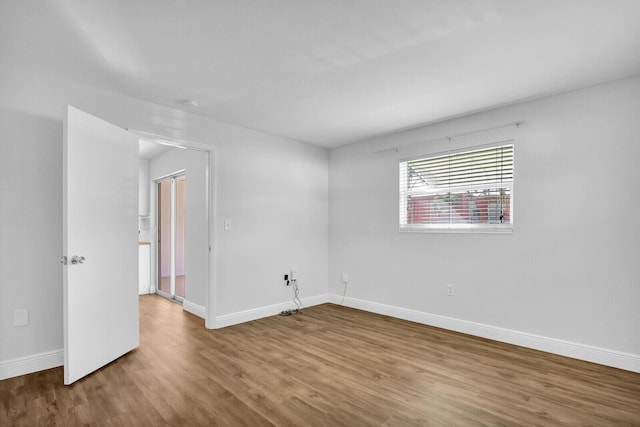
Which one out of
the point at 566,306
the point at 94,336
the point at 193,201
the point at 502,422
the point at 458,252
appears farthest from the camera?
the point at 193,201

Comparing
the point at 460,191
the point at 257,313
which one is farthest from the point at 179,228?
the point at 460,191

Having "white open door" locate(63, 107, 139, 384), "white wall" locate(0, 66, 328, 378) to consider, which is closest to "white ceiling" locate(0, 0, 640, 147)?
"white wall" locate(0, 66, 328, 378)

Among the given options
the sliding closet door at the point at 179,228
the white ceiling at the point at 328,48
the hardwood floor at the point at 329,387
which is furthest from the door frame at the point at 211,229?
the sliding closet door at the point at 179,228

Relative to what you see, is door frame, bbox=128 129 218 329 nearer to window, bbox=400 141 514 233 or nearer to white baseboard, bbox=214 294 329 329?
white baseboard, bbox=214 294 329 329

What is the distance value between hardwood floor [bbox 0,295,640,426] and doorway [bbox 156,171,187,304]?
2.01 metres

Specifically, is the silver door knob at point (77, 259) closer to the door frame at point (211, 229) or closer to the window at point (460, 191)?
the door frame at point (211, 229)

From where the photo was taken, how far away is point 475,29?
2.08 meters

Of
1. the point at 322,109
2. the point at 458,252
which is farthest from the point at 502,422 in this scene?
the point at 322,109

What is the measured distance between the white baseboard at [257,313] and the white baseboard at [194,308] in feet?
1.89

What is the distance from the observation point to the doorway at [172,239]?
5395mm

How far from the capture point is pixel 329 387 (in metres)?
2.41

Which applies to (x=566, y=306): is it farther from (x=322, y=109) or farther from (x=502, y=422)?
(x=322, y=109)

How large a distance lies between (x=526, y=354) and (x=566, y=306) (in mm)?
573

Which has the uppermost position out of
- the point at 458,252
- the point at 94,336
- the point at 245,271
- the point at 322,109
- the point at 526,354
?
the point at 322,109
